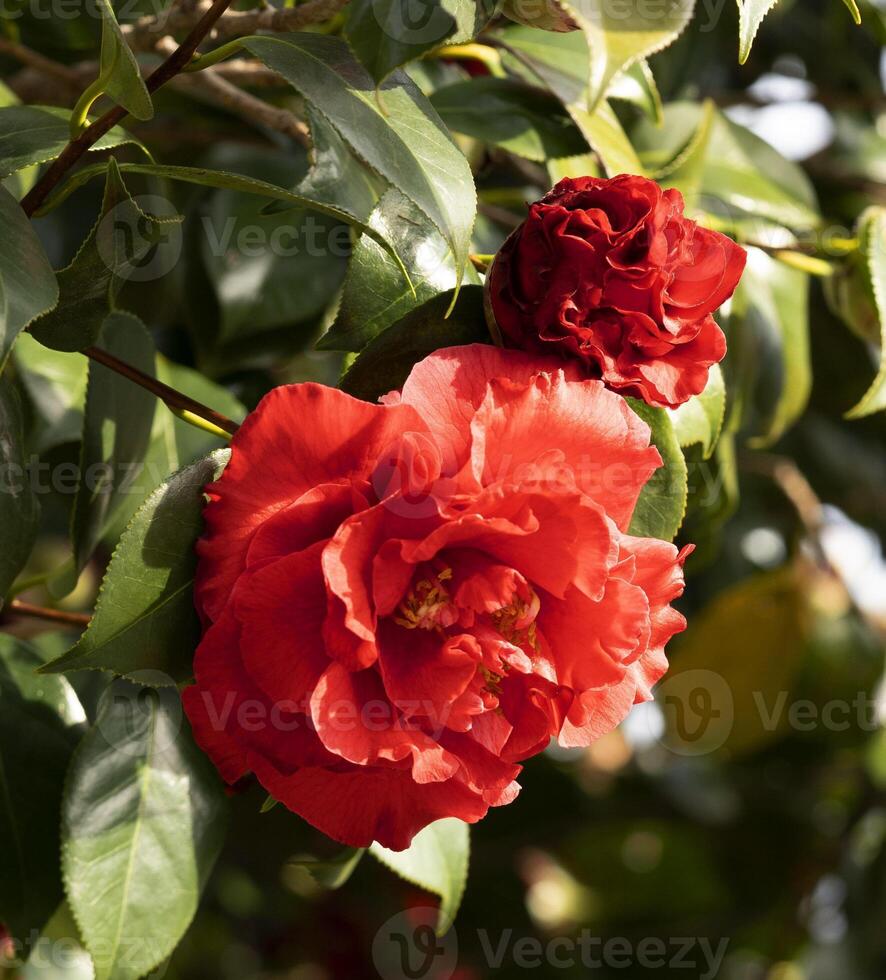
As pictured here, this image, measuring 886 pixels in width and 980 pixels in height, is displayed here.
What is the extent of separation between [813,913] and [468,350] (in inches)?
61.4

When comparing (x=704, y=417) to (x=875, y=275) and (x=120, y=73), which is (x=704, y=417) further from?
(x=120, y=73)

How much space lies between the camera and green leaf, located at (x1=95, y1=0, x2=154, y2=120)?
575mm

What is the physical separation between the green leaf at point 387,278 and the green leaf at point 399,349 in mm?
19

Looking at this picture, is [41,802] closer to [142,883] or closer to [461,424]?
[142,883]

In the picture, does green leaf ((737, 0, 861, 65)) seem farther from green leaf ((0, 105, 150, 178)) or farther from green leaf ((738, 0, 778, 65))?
green leaf ((0, 105, 150, 178))

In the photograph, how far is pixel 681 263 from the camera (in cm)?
65

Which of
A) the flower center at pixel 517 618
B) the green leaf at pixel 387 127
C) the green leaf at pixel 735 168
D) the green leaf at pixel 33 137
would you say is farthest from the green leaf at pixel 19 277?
the green leaf at pixel 735 168

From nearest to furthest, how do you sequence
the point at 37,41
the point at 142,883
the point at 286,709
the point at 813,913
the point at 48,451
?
the point at 286,709 → the point at 142,883 → the point at 48,451 → the point at 37,41 → the point at 813,913

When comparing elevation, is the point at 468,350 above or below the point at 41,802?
above

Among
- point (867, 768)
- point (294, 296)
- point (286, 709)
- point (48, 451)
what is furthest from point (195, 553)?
point (867, 768)

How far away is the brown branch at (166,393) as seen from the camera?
0.69 metres

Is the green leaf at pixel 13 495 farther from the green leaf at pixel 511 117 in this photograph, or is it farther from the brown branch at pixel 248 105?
the green leaf at pixel 511 117

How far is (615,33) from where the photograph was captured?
0.55 metres

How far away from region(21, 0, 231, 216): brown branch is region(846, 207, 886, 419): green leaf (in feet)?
1.64
